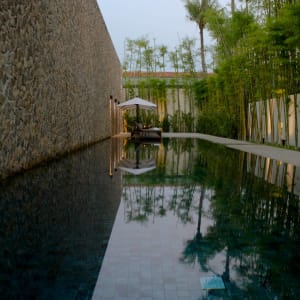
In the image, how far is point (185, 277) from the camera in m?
1.78

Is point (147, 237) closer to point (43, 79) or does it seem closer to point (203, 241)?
point (203, 241)

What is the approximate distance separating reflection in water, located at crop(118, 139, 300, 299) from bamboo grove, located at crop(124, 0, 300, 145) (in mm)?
3897

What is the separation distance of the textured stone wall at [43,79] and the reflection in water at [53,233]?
616mm

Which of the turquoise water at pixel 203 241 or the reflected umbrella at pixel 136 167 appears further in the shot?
the reflected umbrella at pixel 136 167

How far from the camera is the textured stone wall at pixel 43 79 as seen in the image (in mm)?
4293

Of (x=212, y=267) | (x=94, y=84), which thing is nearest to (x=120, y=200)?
(x=212, y=267)

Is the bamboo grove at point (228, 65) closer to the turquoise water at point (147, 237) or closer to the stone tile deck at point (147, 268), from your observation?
the turquoise water at point (147, 237)

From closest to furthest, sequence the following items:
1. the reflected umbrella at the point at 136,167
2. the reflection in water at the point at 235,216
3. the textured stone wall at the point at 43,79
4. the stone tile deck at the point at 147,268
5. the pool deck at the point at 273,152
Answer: the stone tile deck at the point at 147,268 → the reflection in water at the point at 235,216 → the textured stone wall at the point at 43,79 → the reflected umbrella at the point at 136,167 → the pool deck at the point at 273,152

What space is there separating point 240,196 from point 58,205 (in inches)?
63.8

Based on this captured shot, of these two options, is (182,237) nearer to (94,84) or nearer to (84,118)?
(84,118)

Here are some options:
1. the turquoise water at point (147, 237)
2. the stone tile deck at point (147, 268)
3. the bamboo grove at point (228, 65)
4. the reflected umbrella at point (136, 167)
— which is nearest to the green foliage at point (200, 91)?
the bamboo grove at point (228, 65)

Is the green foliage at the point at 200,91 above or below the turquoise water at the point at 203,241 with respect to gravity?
above

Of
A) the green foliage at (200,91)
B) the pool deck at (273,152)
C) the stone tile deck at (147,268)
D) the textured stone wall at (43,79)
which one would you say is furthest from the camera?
the green foliage at (200,91)

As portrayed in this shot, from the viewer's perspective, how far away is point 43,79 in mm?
5719
